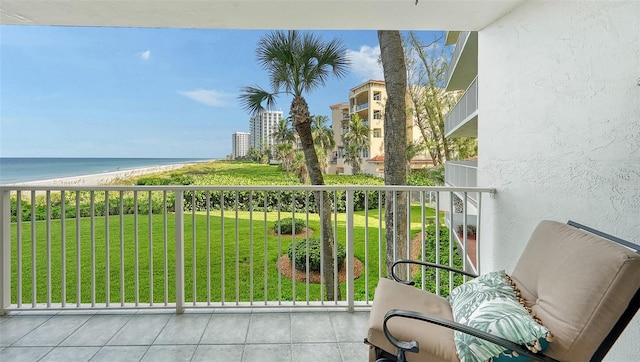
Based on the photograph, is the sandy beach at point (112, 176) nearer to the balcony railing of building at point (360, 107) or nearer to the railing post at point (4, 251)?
the balcony railing of building at point (360, 107)

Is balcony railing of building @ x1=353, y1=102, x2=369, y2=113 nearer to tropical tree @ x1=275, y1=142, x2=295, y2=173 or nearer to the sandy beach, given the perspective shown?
tropical tree @ x1=275, y1=142, x2=295, y2=173

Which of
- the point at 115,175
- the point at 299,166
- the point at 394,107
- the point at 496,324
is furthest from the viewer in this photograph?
the point at 115,175

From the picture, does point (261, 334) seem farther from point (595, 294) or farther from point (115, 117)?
point (115, 117)

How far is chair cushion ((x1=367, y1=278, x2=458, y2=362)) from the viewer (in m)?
1.51

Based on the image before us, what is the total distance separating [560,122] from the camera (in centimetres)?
218

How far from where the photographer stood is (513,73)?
2.66 m

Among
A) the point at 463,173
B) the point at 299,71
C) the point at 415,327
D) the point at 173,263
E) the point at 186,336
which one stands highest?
the point at 299,71

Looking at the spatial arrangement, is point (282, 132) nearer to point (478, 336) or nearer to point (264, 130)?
point (264, 130)

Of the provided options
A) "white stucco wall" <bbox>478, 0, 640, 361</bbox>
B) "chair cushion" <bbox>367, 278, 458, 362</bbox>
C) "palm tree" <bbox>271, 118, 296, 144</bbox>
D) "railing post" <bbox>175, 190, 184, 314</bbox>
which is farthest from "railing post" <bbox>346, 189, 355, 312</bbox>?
"palm tree" <bbox>271, 118, 296, 144</bbox>

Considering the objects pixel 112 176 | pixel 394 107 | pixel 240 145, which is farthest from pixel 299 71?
pixel 112 176

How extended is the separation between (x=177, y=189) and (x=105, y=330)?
3.64 ft

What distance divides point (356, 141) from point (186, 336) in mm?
11783

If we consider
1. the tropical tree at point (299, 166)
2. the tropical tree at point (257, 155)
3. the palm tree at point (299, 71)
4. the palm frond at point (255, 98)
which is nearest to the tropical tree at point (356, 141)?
the tropical tree at point (299, 166)

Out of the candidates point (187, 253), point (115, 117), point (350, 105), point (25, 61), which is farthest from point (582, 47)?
point (25, 61)
